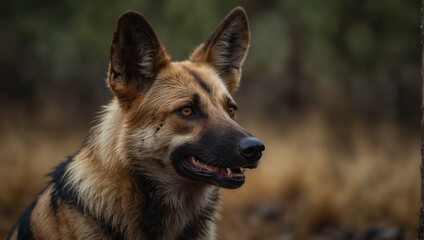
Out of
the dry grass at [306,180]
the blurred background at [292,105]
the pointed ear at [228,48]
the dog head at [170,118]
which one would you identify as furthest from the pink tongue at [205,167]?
the blurred background at [292,105]

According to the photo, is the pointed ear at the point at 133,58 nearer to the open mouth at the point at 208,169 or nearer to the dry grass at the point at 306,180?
the open mouth at the point at 208,169

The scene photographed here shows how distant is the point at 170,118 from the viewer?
341 cm

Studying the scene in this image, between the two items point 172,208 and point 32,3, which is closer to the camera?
point 172,208

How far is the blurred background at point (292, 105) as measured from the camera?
7047 millimetres

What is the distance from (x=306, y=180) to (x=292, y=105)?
515 centimetres

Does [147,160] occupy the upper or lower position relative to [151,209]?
upper

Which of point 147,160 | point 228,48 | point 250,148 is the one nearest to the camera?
point 250,148

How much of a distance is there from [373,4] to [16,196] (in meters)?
8.28

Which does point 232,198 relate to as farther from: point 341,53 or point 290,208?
point 341,53

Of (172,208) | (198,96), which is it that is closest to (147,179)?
(172,208)

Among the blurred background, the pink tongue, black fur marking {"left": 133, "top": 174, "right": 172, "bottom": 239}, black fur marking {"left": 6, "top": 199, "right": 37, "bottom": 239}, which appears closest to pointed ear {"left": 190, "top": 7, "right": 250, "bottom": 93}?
the pink tongue

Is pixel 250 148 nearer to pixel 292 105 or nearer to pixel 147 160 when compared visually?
pixel 147 160

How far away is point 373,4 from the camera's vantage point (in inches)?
366

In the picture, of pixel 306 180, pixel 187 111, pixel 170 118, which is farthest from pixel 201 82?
pixel 306 180
